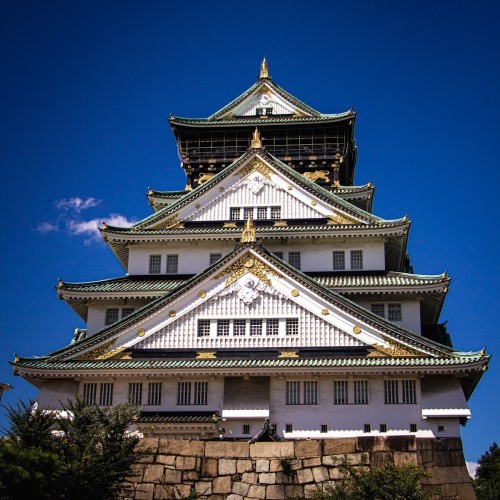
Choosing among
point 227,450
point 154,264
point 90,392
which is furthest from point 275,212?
point 227,450

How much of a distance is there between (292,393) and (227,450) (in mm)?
10287

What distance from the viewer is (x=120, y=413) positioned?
23891 mm

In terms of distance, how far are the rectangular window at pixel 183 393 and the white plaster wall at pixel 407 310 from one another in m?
8.69

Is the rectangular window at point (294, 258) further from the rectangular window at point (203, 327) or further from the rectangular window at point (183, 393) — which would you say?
the rectangular window at point (183, 393)

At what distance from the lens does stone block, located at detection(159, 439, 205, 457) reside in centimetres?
2548

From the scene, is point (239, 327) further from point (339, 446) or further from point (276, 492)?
point (339, 446)

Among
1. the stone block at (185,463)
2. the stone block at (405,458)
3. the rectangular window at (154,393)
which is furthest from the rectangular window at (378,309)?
the stone block at (185,463)

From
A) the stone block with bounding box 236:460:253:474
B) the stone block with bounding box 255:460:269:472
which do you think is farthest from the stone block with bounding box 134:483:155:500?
the stone block with bounding box 255:460:269:472

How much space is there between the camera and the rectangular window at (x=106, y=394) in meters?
36.1

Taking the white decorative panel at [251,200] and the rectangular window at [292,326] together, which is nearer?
the rectangular window at [292,326]

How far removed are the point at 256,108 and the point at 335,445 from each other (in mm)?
32088

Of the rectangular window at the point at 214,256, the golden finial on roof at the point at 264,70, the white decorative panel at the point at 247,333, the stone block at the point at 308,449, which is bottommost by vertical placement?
the stone block at the point at 308,449

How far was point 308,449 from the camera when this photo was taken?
82.0 feet

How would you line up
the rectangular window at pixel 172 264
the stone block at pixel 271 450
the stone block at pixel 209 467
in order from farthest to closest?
the rectangular window at pixel 172 264, the stone block at pixel 209 467, the stone block at pixel 271 450
